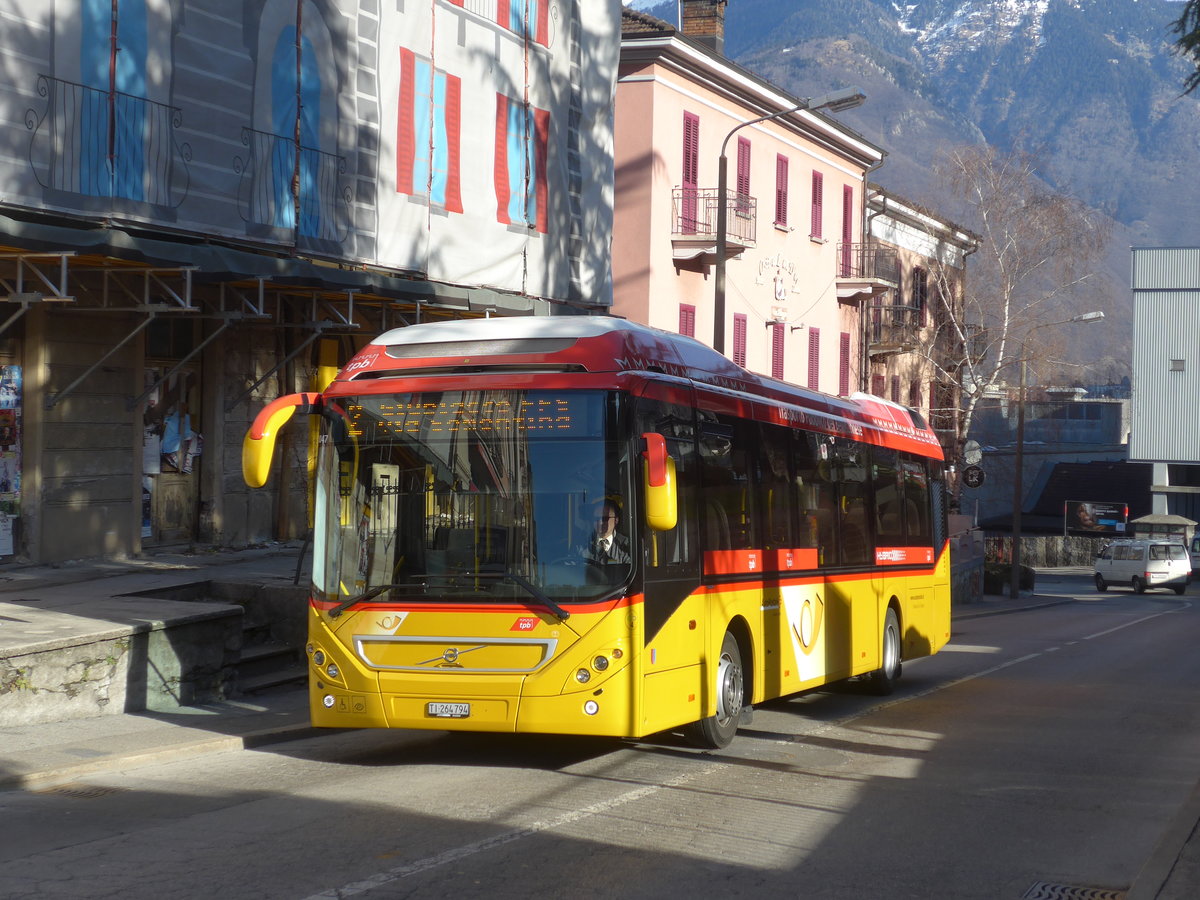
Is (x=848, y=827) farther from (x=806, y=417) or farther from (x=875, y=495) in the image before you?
(x=875, y=495)

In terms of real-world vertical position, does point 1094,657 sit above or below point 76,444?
below

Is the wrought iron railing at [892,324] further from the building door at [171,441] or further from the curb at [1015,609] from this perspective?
the building door at [171,441]

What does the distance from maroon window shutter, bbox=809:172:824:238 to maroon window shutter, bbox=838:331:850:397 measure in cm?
381

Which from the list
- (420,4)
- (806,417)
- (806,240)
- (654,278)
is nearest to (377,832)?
(806,417)

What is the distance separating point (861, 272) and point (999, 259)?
388 inches

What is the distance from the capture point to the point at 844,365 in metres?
44.5

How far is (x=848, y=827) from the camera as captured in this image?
363 inches

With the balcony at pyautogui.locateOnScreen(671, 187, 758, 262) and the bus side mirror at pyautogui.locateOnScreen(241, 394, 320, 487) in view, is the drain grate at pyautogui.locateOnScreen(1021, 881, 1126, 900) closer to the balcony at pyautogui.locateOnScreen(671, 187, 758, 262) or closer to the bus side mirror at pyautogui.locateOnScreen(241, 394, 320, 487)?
the bus side mirror at pyautogui.locateOnScreen(241, 394, 320, 487)

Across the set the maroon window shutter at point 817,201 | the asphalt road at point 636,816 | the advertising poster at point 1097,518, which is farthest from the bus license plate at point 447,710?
the advertising poster at point 1097,518

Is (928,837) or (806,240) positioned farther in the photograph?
(806,240)

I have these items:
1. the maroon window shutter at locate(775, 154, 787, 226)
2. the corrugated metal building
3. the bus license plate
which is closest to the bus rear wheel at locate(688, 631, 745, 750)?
the bus license plate

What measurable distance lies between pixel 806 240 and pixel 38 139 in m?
27.7

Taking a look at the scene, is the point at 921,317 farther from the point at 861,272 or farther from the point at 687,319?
the point at 687,319

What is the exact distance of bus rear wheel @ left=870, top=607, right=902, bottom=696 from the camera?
57.2ft
